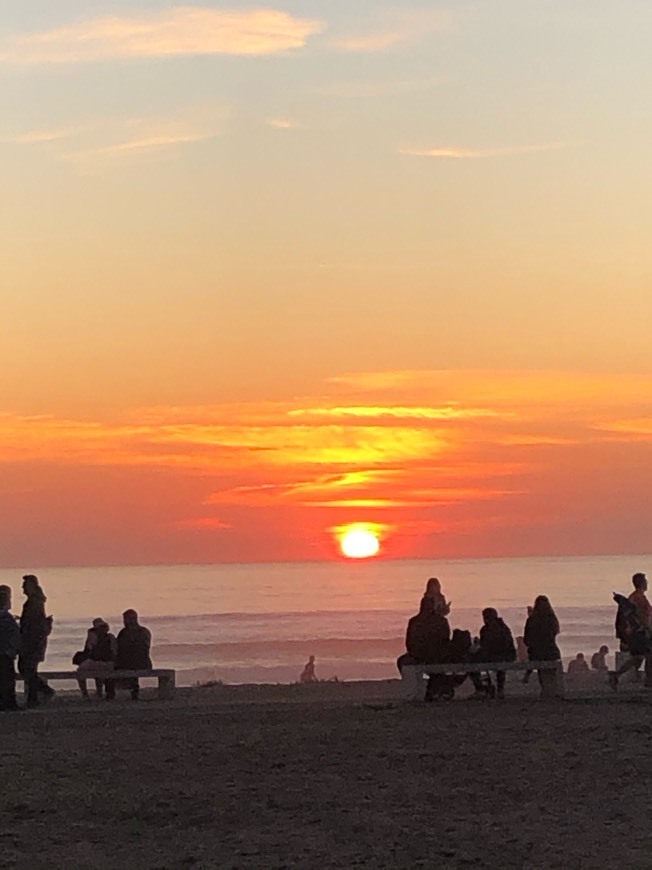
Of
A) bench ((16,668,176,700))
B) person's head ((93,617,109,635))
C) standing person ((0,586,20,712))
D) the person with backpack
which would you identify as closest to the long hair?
the person with backpack

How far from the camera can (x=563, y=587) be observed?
114 m

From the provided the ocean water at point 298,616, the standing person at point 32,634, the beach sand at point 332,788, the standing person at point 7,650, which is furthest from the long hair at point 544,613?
the ocean water at point 298,616

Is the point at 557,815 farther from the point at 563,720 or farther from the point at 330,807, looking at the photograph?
the point at 563,720

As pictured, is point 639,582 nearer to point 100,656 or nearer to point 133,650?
point 133,650

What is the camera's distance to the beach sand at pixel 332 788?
9.80m

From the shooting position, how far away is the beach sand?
32.1ft

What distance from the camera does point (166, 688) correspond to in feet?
61.9

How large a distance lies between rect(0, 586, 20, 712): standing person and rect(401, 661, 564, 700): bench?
440 centimetres

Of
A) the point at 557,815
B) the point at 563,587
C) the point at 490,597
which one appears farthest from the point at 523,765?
the point at 563,587

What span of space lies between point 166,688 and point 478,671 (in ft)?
12.7

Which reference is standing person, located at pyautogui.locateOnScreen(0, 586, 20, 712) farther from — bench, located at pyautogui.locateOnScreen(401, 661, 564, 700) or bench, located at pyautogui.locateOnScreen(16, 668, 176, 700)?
bench, located at pyautogui.locateOnScreen(401, 661, 564, 700)

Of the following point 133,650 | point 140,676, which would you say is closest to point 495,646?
point 140,676

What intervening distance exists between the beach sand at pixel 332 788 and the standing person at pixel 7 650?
1133 mm

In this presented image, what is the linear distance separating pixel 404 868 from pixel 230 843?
1.30 metres
